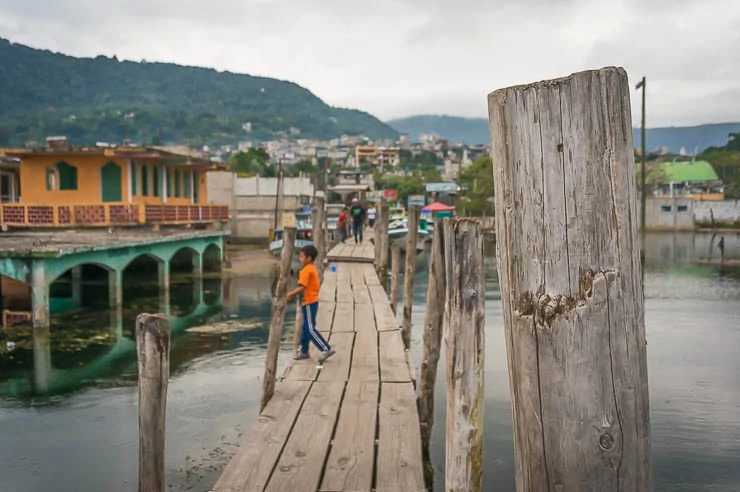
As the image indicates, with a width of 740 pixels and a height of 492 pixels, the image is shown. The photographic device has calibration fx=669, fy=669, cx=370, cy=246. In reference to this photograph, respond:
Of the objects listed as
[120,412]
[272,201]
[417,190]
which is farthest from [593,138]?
[417,190]

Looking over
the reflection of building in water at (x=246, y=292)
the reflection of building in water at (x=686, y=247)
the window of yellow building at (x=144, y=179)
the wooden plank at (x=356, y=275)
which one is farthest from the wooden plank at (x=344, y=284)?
the reflection of building in water at (x=686, y=247)

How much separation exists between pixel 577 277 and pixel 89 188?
23.4 meters

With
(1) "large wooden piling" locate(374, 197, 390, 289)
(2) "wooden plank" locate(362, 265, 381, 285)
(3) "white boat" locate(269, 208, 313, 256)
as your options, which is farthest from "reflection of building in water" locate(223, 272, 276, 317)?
(1) "large wooden piling" locate(374, 197, 390, 289)

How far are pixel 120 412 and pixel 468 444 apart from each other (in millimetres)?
7275

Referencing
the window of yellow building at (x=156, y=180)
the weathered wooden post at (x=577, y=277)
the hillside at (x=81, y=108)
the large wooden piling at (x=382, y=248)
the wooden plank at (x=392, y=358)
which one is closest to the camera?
the weathered wooden post at (x=577, y=277)

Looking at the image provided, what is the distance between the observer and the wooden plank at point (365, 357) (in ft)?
23.4

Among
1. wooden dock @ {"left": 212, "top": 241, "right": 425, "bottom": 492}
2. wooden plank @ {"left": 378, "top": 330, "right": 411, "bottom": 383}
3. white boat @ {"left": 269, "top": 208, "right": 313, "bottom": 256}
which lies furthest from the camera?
white boat @ {"left": 269, "top": 208, "right": 313, "bottom": 256}

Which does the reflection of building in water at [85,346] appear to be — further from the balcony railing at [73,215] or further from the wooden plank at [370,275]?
the balcony railing at [73,215]

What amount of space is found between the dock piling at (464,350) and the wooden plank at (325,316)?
5.70 meters

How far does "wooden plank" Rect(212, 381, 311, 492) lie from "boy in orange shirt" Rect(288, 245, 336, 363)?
3.62ft

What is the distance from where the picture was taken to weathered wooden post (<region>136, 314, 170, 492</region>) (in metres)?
3.97

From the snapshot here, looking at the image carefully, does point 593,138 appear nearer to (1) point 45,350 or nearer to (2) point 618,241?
(2) point 618,241

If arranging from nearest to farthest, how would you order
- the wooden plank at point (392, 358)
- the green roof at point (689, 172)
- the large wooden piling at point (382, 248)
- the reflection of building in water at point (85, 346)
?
the wooden plank at point (392, 358) < the reflection of building in water at point (85, 346) < the large wooden piling at point (382, 248) < the green roof at point (689, 172)

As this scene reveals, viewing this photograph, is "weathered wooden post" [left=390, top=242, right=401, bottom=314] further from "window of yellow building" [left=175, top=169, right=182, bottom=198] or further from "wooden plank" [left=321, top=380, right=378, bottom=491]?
"window of yellow building" [left=175, top=169, right=182, bottom=198]
